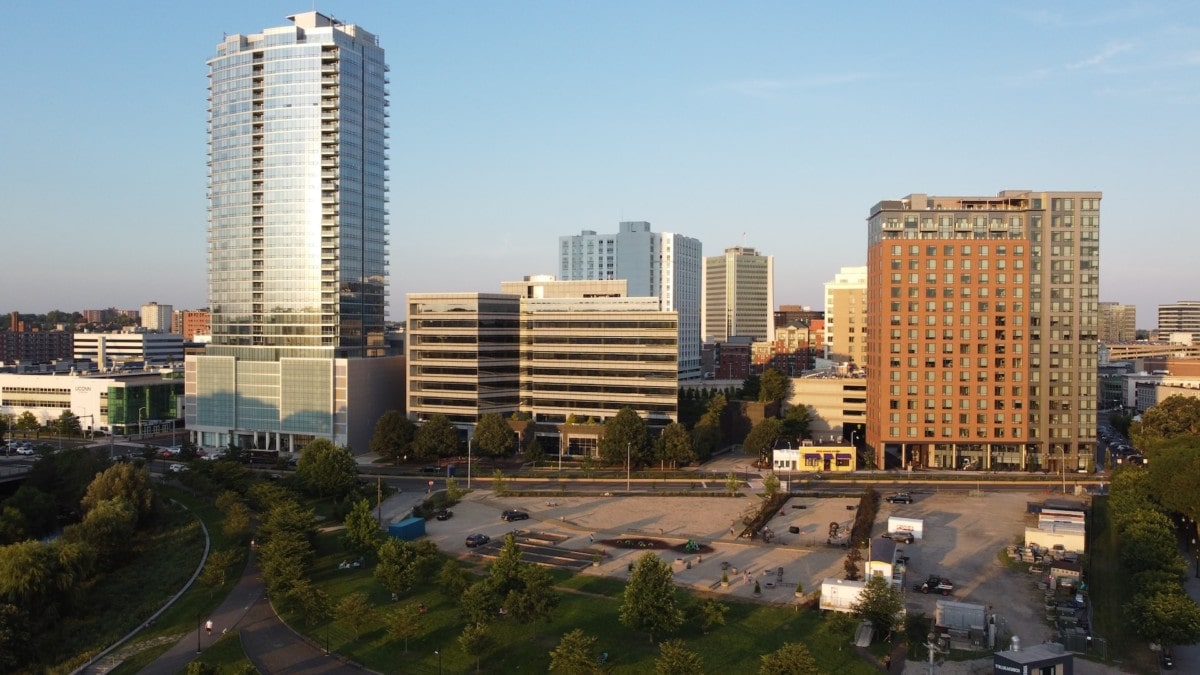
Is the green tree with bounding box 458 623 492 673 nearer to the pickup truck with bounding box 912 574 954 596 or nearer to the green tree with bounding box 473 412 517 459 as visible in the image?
the pickup truck with bounding box 912 574 954 596

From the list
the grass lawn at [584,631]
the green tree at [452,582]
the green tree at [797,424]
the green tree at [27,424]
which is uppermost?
the green tree at [797,424]

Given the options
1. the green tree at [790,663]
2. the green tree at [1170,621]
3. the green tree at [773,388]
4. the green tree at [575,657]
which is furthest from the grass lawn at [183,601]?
the green tree at [773,388]

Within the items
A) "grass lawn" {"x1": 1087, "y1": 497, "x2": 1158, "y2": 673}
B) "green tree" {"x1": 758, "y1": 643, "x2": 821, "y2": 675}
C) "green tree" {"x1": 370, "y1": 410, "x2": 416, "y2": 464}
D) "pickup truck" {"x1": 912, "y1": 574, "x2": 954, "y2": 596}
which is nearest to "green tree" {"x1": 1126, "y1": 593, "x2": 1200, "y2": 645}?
"grass lawn" {"x1": 1087, "y1": 497, "x2": 1158, "y2": 673}

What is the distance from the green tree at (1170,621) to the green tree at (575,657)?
26.6m

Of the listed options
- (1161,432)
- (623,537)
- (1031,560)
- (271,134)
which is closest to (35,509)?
(623,537)

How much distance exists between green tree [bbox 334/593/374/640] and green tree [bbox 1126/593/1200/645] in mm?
39144

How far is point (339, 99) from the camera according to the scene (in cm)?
10550

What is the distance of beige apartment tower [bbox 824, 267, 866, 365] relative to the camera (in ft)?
542

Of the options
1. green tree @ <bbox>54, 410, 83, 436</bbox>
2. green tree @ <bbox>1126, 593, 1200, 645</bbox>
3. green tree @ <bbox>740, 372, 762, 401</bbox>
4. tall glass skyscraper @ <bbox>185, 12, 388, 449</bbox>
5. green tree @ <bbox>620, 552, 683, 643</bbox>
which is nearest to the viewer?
green tree @ <bbox>1126, 593, 1200, 645</bbox>

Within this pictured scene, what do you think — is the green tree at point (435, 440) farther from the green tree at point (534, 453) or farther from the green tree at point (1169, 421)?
the green tree at point (1169, 421)

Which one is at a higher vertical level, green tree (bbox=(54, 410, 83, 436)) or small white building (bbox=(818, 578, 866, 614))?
green tree (bbox=(54, 410, 83, 436))

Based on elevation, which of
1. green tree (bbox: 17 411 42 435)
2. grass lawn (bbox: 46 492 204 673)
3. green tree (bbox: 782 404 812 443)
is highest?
green tree (bbox: 782 404 812 443)

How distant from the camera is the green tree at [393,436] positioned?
98.0 meters

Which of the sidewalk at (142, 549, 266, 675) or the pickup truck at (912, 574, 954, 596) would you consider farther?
the pickup truck at (912, 574, 954, 596)
